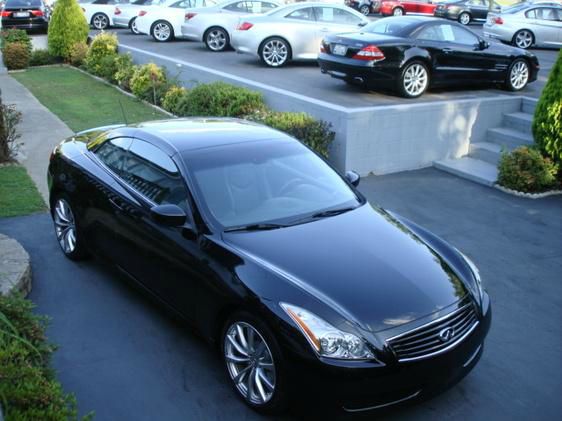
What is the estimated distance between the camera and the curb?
559 centimetres

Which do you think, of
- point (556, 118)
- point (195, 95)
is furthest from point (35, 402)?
point (195, 95)

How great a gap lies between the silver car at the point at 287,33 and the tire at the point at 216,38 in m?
3.02

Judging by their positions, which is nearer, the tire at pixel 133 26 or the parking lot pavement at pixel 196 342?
the parking lot pavement at pixel 196 342

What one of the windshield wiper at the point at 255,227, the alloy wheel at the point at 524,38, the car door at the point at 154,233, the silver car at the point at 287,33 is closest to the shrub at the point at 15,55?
the silver car at the point at 287,33

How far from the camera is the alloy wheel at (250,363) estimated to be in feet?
13.6

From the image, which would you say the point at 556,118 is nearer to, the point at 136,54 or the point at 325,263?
the point at 325,263

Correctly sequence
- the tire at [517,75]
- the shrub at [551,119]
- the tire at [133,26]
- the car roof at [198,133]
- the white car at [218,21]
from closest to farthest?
the car roof at [198,133]
the shrub at [551,119]
the tire at [517,75]
the white car at [218,21]
the tire at [133,26]

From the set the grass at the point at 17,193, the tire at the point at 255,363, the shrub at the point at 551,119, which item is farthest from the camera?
the shrub at the point at 551,119

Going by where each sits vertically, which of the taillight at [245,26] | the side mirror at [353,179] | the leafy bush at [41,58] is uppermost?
the taillight at [245,26]

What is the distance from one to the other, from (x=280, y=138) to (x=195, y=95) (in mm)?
6853

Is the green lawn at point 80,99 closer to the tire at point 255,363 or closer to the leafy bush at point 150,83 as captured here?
the leafy bush at point 150,83

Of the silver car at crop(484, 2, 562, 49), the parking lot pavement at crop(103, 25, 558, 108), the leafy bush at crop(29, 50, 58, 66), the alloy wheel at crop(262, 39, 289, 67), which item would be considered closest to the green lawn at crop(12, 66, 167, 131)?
the leafy bush at crop(29, 50, 58, 66)

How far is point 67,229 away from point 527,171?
629cm

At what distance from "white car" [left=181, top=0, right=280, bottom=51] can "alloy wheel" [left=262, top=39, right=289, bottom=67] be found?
3.45 metres
